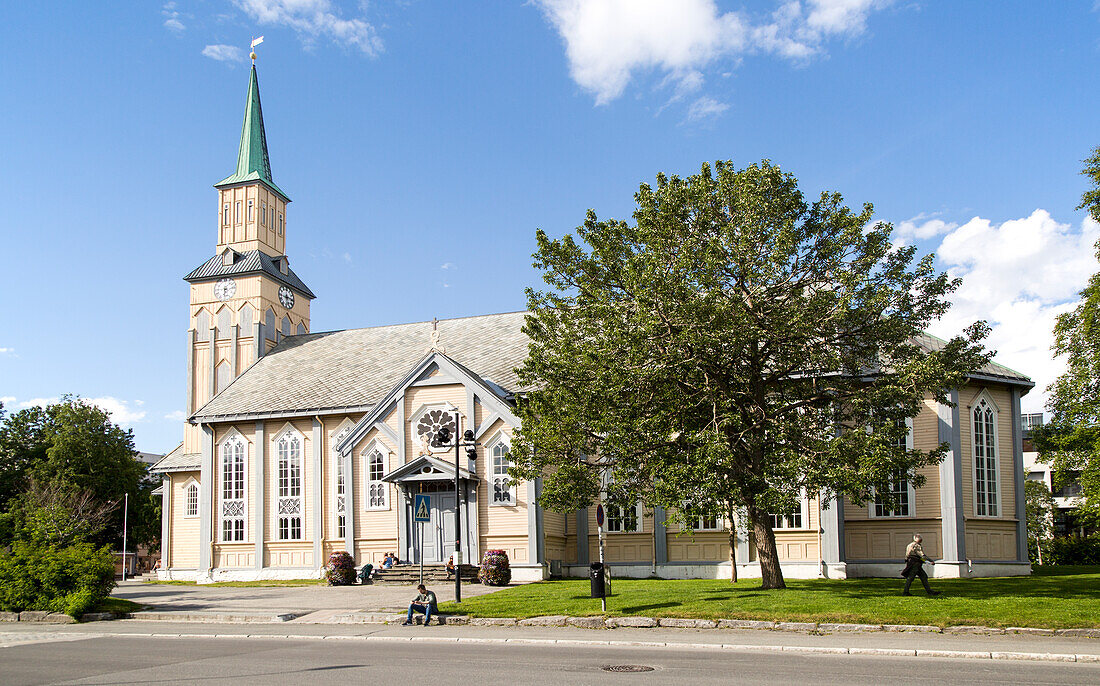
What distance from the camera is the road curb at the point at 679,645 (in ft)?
47.8

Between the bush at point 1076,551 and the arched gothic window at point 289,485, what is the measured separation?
3788cm

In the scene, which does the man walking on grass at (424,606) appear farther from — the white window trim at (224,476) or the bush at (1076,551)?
the bush at (1076,551)

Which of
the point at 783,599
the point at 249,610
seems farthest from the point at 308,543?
the point at 783,599

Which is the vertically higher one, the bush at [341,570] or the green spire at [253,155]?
the green spire at [253,155]

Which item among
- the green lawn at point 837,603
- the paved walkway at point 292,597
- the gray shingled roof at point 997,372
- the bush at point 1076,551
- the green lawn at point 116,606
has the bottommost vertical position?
the bush at point 1076,551

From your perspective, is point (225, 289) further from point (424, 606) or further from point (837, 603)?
point (837, 603)

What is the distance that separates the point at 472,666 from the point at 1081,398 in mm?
21096

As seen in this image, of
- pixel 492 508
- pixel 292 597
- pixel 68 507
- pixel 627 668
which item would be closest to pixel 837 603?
pixel 627 668

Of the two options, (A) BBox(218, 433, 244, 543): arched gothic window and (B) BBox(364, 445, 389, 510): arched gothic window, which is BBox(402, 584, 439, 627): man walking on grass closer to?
(B) BBox(364, 445, 389, 510): arched gothic window

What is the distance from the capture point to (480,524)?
108 feet

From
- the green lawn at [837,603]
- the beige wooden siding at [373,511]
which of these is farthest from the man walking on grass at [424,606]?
the beige wooden siding at [373,511]

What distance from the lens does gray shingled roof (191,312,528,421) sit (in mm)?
37656

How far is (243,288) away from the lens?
47125mm

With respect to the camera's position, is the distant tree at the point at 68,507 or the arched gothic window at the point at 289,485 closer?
the arched gothic window at the point at 289,485
